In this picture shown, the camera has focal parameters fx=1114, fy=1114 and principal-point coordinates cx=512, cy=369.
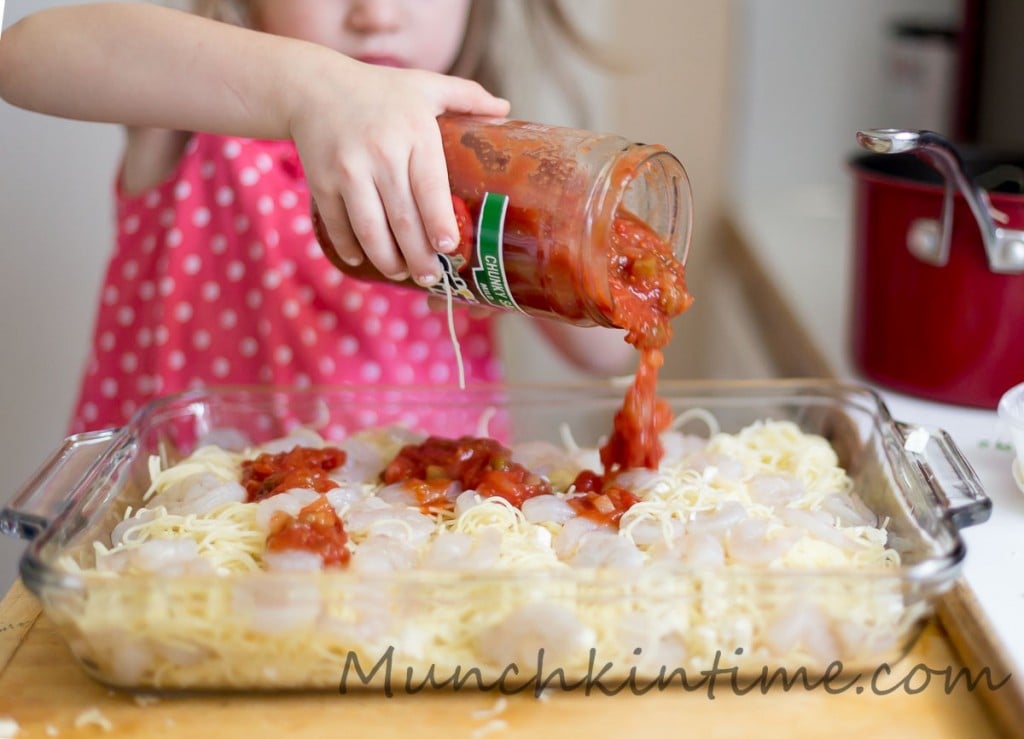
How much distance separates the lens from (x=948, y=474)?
37.6 inches

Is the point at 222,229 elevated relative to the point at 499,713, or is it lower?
elevated

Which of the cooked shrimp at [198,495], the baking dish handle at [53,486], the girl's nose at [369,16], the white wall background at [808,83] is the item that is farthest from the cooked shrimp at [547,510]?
the white wall background at [808,83]

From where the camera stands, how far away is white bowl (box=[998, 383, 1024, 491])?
3.34ft

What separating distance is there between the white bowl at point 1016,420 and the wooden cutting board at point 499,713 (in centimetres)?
29

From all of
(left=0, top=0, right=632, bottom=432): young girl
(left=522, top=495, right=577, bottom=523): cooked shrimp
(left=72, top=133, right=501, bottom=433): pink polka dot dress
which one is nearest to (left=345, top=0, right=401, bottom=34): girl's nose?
(left=0, top=0, right=632, bottom=432): young girl

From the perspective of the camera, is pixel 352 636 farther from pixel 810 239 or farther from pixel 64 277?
pixel 810 239

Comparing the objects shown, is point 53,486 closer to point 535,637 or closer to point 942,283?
point 535,637

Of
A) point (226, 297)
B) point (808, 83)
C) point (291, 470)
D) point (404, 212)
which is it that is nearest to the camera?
point (404, 212)

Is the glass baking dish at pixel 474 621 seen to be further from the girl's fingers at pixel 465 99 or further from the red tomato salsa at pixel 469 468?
the girl's fingers at pixel 465 99

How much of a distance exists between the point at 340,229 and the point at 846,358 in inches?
32.4

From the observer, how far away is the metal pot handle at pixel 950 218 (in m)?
1.09

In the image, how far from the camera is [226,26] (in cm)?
102

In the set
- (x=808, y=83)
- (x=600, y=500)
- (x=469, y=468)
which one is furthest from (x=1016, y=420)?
(x=808, y=83)

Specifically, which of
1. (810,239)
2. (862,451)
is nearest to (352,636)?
(862,451)
